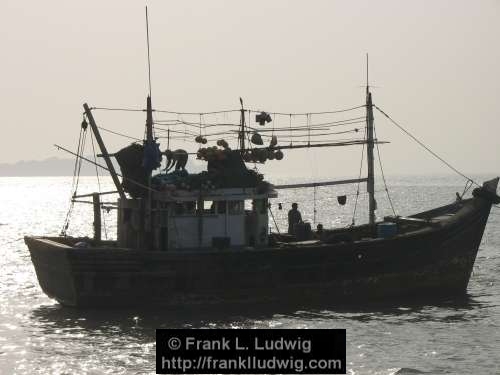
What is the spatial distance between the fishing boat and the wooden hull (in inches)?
1.4

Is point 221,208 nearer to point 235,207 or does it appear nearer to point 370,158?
point 235,207

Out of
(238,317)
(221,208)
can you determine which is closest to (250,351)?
(238,317)

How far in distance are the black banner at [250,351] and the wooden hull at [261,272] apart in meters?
3.40

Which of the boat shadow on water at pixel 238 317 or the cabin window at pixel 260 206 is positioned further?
the cabin window at pixel 260 206

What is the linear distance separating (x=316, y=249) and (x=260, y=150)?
477 centimetres

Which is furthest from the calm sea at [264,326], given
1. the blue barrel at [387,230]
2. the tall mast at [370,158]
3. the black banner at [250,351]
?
the tall mast at [370,158]

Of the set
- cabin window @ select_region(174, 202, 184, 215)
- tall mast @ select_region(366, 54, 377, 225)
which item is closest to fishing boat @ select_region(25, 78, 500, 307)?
cabin window @ select_region(174, 202, 184, 215)

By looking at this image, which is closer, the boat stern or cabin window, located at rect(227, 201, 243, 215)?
the boat stern

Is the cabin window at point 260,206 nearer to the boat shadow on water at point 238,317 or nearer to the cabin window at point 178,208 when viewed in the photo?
the cabin window at point 178,208

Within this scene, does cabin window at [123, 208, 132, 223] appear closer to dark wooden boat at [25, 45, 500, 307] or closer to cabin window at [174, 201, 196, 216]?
dark wooden boat at [25, 45, 500, 307]

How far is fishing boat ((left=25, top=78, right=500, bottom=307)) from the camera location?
31.0 metres

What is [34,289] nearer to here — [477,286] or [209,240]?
[209,240]

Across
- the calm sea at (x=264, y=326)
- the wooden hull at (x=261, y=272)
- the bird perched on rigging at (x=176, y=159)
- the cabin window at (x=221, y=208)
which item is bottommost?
the calm sea at (x=264, y=326)

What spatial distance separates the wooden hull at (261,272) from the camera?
101ft
